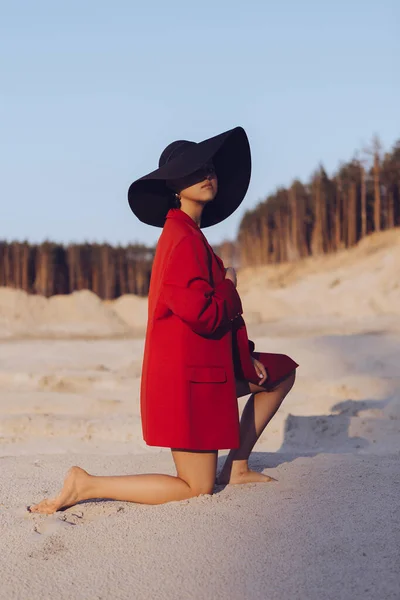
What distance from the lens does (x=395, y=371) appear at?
948 centimetres

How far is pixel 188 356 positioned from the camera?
3262mm

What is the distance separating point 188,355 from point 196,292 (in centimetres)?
27

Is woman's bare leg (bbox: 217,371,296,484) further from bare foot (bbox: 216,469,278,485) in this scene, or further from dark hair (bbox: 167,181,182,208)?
dark hair (bbox: 167,181,182,208)

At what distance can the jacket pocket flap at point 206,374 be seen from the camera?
10.7 feet

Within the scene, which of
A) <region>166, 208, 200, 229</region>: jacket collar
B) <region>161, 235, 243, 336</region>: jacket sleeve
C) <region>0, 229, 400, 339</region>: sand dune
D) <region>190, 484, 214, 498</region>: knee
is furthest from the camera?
<region>0, 229, 400, 339</region>: sand dune

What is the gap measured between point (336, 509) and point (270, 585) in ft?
2.55

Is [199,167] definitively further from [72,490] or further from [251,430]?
[72,490]

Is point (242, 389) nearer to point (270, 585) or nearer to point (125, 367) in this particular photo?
point (270, 585)

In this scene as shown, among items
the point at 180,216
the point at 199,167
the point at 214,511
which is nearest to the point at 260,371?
the point at 214,511

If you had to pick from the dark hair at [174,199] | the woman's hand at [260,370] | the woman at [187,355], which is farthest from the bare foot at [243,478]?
the dark hair at [174,199]

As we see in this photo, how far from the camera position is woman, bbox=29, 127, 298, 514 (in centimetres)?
324

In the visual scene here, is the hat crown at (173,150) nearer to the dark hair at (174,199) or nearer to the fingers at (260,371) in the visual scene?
the dark hair at (174,199)

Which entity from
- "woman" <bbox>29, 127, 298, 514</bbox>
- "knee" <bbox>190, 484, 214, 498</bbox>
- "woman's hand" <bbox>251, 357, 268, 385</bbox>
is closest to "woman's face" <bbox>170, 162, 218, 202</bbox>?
"woman" <bbox>29, 127, 298, 514</bbox>

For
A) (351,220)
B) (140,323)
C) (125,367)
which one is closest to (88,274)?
(140,323)
